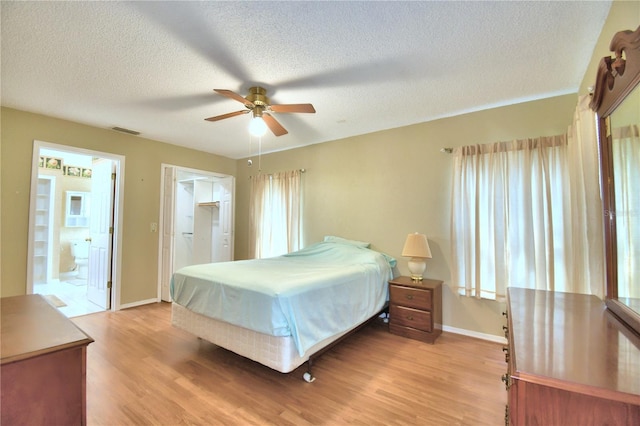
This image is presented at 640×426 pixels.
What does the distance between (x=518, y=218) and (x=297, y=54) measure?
262 cm

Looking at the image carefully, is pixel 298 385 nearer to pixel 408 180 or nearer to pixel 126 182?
pixel 408 180

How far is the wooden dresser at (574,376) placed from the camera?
2.26ft

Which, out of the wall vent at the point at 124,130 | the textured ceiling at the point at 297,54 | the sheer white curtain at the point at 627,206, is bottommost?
the sheer white curtain at the point at 627,206

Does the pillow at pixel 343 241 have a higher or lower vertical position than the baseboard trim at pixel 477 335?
higher

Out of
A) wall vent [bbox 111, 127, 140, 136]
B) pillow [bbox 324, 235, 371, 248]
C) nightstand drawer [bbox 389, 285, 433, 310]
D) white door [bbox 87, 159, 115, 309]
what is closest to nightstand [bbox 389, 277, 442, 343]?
nightstand drawer [bbox 389, 285, 433, 310]

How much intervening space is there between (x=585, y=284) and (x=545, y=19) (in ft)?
6.39

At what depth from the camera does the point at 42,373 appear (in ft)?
3.36

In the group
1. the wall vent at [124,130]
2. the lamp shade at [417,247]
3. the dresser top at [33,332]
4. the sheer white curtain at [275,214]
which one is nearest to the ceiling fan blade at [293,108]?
the lamp shade at [417,247]

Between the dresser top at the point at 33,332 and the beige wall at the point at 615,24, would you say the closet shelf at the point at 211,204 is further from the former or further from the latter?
the beige wall at the point at 615,24

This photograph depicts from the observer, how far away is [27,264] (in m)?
3.20

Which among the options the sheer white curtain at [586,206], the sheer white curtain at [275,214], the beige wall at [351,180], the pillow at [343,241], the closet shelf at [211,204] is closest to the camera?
the sheer white curtain at [586,206]

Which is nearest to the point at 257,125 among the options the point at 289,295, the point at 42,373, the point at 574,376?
the point at 289,295

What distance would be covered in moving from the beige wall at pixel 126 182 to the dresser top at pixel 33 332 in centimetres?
247

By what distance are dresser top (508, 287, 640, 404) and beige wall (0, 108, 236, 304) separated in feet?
15.2
